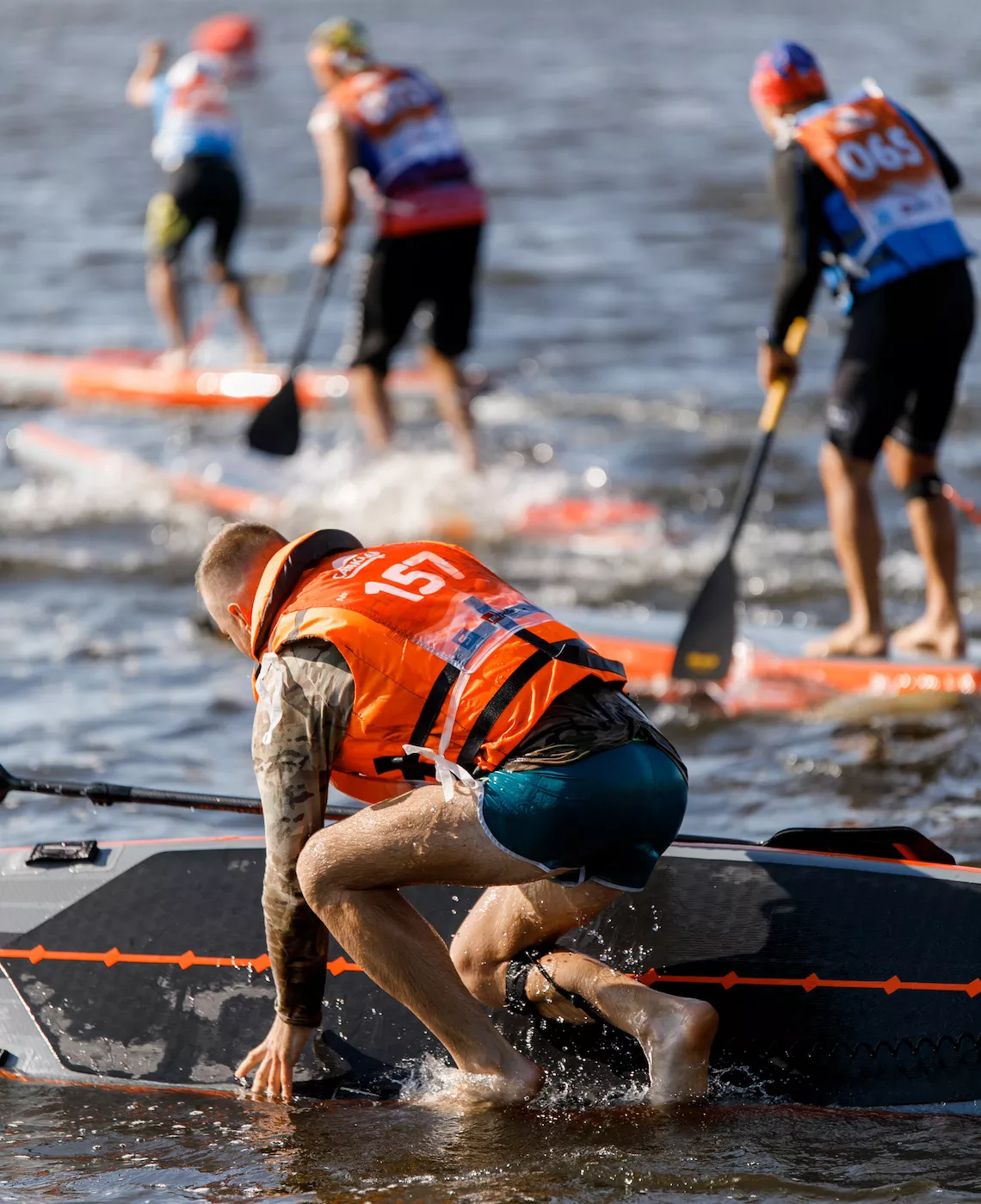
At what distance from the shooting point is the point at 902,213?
550 cm

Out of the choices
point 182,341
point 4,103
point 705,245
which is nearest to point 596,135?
point 705,245

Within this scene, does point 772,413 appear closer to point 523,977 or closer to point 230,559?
point 523,977

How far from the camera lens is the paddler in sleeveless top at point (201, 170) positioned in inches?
410

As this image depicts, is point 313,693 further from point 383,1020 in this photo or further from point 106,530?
point 106,530

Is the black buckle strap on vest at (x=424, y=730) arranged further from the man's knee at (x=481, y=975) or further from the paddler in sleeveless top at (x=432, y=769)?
the man's knee at (x=481, y=975)

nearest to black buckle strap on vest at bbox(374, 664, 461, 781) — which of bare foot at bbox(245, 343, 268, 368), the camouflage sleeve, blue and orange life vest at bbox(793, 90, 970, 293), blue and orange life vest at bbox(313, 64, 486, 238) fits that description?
the camouflage sleeve

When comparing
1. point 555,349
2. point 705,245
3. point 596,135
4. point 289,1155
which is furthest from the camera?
point 596,135

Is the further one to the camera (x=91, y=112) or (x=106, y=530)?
(x=91, y=112)

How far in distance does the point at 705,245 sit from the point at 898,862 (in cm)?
1175

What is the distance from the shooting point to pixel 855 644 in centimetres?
599

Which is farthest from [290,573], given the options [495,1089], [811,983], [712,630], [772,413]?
[772,413]

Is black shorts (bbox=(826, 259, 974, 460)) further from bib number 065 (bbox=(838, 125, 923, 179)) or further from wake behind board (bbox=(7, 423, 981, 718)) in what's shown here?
wake behind board (bbox=(7, 423, 981, 718))

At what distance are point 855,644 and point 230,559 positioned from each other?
10.4 ft

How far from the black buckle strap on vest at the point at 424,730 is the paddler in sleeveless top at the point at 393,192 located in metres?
4.90
